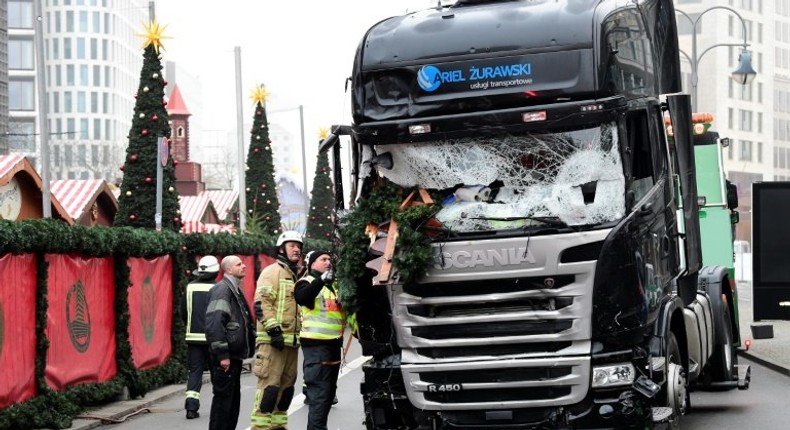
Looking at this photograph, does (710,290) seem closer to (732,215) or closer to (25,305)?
(732,215)

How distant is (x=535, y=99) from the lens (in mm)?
10453

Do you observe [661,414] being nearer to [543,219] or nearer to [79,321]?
[543,219]

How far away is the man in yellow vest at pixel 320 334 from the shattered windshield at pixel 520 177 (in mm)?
1492

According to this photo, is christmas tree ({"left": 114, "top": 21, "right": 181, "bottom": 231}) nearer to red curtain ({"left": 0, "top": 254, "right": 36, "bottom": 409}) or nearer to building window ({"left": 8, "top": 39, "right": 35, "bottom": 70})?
red curtain ({"left": 0, "top": 254, "right": 36, "bottom": 409})

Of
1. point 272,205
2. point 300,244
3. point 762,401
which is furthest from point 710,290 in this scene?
point 272,205

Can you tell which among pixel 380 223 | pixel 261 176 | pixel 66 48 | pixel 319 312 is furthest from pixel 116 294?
pixel 66 48

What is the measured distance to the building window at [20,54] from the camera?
140 meters

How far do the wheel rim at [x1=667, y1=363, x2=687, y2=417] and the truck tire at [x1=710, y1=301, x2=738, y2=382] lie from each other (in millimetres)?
4347

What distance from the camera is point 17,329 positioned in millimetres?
14328

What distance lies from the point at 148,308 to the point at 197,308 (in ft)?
14.1

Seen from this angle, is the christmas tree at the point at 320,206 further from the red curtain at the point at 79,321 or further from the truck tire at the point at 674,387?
the truck tire at the point at 674,387

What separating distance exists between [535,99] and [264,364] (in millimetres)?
3646

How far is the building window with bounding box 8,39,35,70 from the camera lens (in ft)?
459

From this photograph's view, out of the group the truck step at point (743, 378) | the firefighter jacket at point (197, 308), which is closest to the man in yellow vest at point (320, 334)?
the firefighter jacket at point (197, 308)
